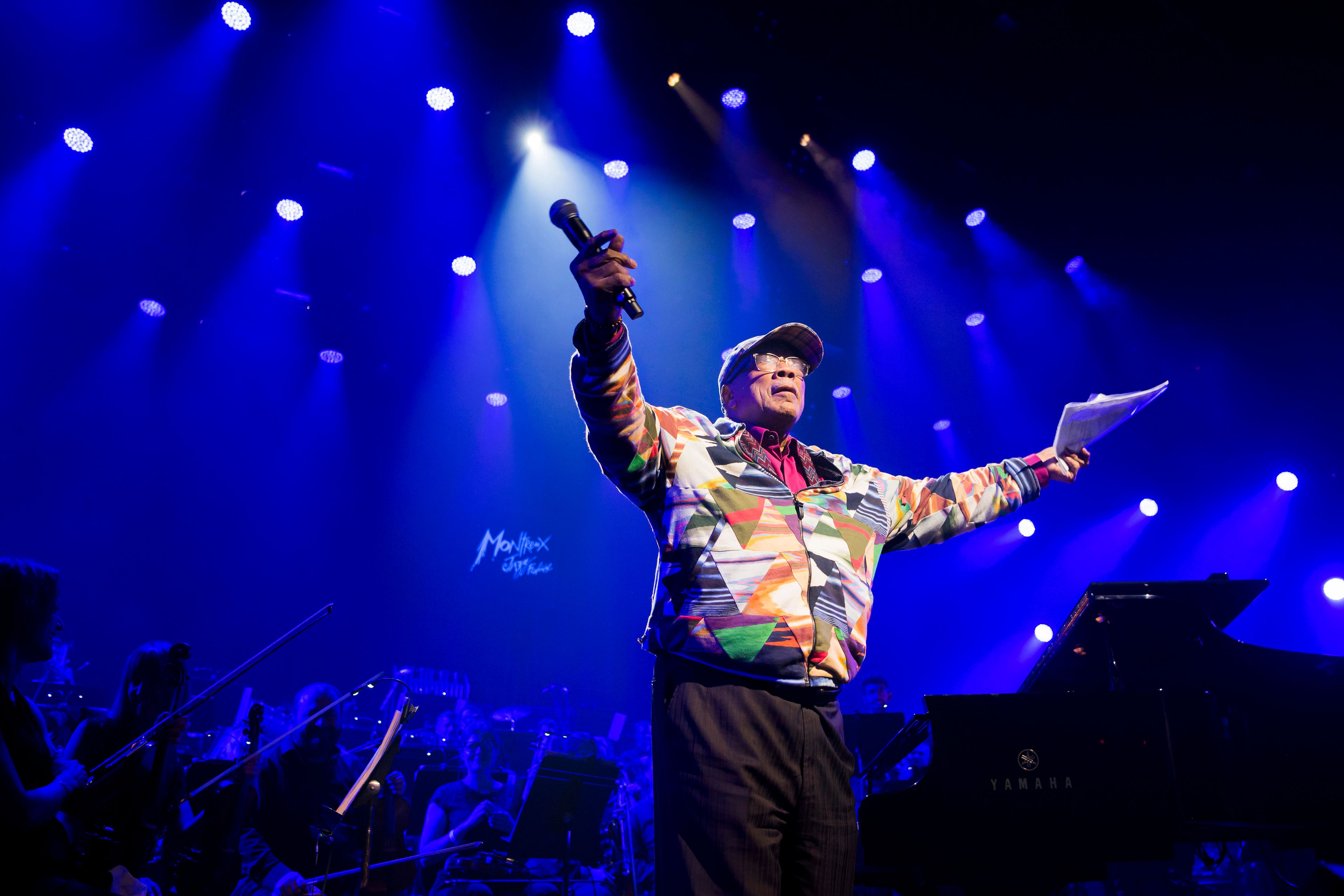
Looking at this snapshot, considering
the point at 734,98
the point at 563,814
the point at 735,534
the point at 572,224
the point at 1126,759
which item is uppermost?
the point at 734,98

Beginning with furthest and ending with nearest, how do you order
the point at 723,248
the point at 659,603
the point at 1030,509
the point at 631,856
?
the point at 1030,509 → the point at 723,248 → the point at 631,856 → the point at 659,603

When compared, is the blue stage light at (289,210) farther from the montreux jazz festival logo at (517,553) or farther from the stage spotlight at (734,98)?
the montreux jazz festival logo at (517,553)

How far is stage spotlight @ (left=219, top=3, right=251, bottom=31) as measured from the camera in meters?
6.39

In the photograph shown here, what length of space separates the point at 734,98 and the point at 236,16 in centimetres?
472

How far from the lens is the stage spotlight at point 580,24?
6523 mm

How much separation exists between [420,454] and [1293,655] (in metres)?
10.6

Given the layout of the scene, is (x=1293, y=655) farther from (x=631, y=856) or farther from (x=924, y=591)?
(x=924, y=591)

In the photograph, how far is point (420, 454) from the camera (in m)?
11.3

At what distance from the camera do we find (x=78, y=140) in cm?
727

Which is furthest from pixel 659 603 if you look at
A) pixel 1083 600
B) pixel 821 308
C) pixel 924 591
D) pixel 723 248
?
pixel 924 591

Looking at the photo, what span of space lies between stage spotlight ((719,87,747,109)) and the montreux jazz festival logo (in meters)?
7.59

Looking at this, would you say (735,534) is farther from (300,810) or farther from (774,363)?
(300,810)

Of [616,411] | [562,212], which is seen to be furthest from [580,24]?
[616,411]

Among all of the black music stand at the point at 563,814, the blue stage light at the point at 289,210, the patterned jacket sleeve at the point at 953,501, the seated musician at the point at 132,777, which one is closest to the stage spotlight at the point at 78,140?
the blue stage light at the point at 289,210
